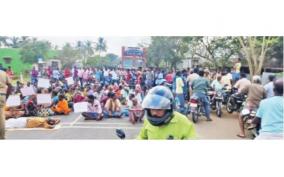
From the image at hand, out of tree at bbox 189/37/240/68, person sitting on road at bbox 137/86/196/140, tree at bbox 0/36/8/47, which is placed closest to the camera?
person sitting on road at bbox 137/86/196/140

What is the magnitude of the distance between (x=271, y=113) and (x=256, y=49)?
3.35 ft

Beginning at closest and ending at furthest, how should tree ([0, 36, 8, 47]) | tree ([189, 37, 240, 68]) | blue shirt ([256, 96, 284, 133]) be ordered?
blue shirt ([256, 96, 284, 133])
tree ([0, 36, 8, 47])
tree ([189, 37, 240, 68])

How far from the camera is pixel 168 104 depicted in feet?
9.73

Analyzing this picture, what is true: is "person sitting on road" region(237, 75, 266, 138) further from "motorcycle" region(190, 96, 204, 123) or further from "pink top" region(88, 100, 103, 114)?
"pink top" region(88, 100, 103, 114)

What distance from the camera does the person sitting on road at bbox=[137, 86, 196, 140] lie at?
287 centimetres

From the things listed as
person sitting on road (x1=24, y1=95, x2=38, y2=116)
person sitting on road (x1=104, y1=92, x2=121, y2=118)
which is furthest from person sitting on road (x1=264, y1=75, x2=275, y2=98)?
person sitting on road (x1=24, y1=95, x2=38, y2=116)

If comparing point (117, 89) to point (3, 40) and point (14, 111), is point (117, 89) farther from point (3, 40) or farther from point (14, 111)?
point (3, 40)

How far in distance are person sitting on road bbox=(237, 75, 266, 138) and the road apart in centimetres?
8

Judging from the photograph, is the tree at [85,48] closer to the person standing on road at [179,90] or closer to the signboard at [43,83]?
the signboard at [43,83]

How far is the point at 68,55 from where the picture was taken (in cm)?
464
